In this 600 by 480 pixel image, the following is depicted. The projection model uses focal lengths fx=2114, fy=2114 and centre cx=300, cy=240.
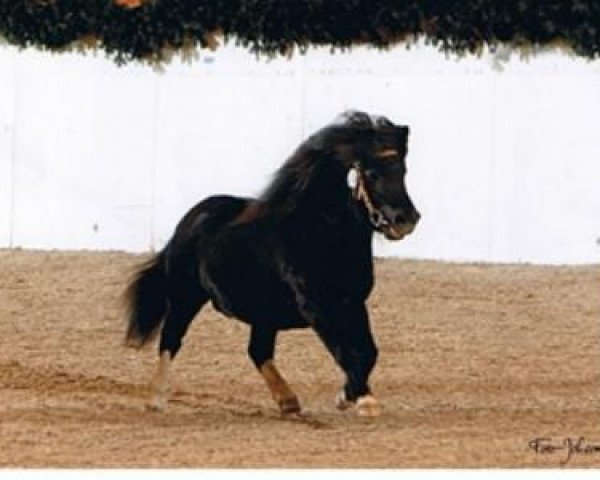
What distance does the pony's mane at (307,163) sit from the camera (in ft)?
6.04

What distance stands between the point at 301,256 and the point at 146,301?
15cm

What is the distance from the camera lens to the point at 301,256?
184 centimetres

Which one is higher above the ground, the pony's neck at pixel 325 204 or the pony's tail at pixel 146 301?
the pony's neck at pixel 325 204

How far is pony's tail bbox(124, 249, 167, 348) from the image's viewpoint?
1875 millimetres

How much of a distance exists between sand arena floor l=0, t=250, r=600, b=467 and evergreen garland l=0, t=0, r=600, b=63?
0.20 m

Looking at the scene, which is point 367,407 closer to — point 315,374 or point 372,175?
point 315,374

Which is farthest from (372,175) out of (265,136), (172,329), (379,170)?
(172,329)

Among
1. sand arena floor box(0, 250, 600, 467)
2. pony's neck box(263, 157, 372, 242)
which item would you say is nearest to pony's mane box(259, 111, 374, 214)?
pony's neck box(263, 157, 372, 242)

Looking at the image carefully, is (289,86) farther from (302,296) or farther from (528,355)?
(528,355)

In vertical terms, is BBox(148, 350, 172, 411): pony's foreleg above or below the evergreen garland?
below

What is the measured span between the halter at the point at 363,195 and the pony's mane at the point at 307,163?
0.02 meters

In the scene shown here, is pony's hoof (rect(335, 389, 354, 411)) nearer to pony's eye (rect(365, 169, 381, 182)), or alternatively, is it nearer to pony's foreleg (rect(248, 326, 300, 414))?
pony's foreleg (rect(248, 326, 300, 414))

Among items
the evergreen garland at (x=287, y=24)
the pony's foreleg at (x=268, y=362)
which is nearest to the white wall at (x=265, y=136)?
the evergreen garland at (x=287, y=24)

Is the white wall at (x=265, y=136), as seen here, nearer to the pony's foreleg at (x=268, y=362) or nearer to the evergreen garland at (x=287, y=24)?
the evergreen garland at (x=287, y=24)
